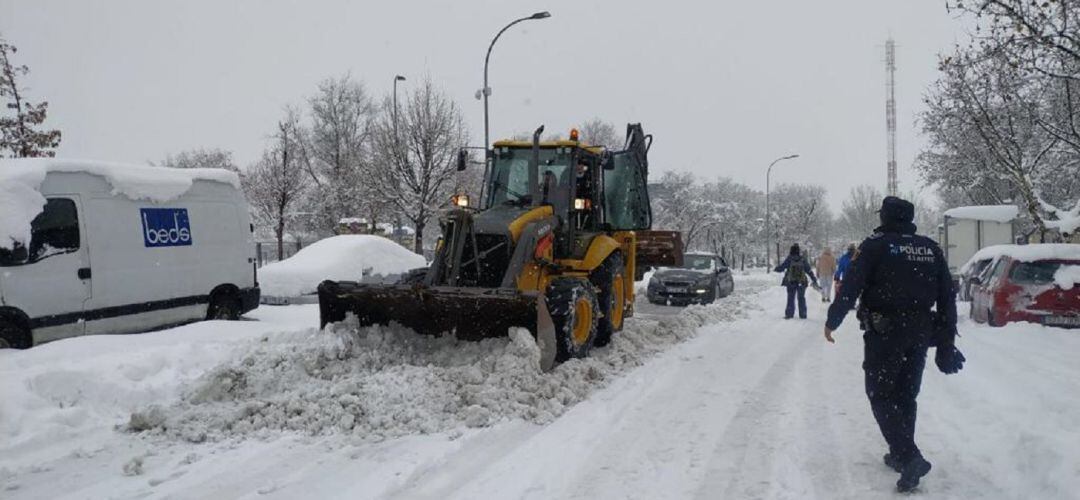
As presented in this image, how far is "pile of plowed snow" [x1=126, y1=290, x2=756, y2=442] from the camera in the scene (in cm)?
553

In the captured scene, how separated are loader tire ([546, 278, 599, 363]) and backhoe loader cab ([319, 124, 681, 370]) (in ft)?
0.04

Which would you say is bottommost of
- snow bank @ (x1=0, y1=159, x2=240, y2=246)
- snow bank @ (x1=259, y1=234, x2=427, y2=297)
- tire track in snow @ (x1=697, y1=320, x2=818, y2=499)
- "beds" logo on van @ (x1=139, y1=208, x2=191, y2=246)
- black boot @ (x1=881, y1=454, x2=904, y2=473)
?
tire track in snow @ (x1=697, y1=320, x2=818, y2=499)

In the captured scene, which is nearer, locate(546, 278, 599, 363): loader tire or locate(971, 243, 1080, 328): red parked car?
locate(546, 278, 599, 363): loader tire

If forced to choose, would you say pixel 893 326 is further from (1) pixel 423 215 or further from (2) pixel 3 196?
(1) pixel 423 215

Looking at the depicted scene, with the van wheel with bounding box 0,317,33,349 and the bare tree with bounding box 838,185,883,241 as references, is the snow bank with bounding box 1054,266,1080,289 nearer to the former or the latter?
the van wheel with bounding box 0,317,33,349

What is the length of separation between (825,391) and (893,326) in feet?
9.57

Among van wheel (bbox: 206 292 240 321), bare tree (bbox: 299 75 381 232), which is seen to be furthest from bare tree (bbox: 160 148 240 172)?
van wheel (bbox: 206 292 240 321)

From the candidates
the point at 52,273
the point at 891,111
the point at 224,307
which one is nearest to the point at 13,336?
the point at 52,273

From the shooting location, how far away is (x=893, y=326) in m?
4.40

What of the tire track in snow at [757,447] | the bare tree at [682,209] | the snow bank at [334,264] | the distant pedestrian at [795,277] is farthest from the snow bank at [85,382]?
the bare tree at [682,209]

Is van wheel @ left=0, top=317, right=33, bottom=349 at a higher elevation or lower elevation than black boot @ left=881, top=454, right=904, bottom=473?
higher

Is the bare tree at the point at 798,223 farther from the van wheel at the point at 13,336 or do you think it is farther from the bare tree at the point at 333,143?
the van wheel at the point at 13,336

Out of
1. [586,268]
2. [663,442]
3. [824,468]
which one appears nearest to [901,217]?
[824,468]

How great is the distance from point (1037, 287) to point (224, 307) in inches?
472
